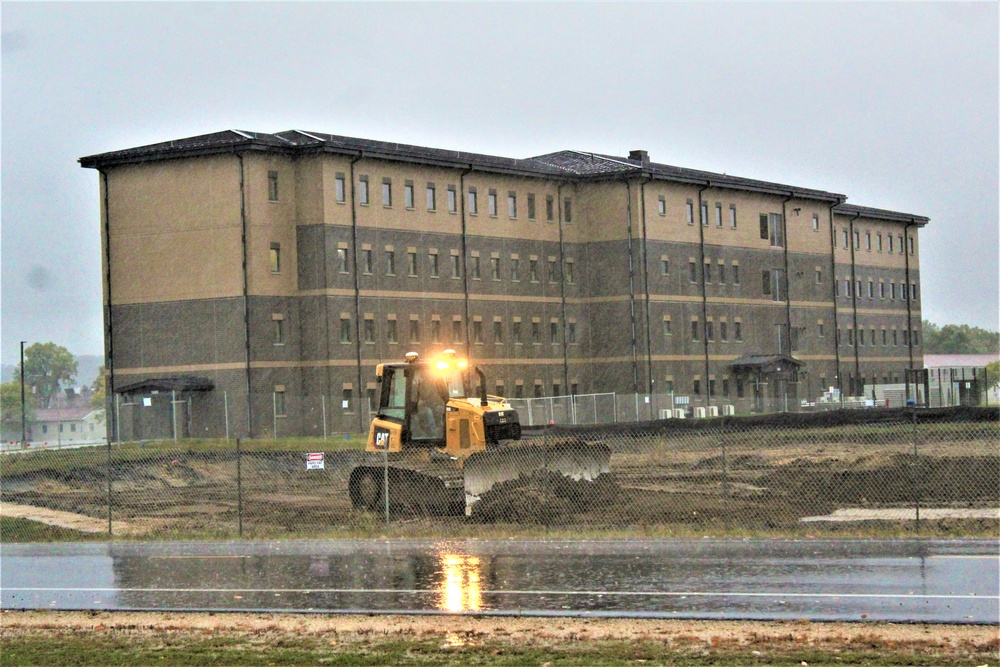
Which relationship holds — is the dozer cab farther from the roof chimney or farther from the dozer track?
the roof chimney

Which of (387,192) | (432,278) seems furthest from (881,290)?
(387,192)

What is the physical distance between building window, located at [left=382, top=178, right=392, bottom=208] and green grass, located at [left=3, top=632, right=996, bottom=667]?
54487 millimetres

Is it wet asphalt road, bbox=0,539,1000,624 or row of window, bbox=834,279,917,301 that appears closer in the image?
wet asphalt road, bbox=0,539,1000,624

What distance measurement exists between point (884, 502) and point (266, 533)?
42.6 feet

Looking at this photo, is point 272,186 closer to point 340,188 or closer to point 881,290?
point 340,188

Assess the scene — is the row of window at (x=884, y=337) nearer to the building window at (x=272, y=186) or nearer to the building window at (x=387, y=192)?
the building window at (x=387, y=192)

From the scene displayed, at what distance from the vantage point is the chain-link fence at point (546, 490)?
27094 millimetres

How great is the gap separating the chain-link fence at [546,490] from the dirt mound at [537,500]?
4 centimetres

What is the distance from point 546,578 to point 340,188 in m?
49.8

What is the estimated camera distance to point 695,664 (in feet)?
43.9

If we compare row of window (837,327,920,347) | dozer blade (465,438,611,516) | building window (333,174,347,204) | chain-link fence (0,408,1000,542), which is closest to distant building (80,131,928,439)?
building window (333,174,347,204)

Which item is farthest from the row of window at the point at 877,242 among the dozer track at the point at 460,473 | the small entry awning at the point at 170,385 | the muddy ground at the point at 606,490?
the dozer track at the point at 460,473

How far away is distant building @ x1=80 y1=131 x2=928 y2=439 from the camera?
65688 millimetres

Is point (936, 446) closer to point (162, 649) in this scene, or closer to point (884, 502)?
point (884, 502)
